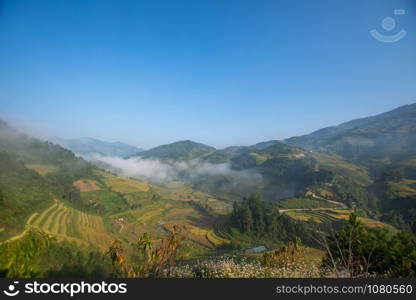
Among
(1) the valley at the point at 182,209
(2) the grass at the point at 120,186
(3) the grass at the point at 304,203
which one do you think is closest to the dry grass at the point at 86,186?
(1) the valley at the point at 182,209

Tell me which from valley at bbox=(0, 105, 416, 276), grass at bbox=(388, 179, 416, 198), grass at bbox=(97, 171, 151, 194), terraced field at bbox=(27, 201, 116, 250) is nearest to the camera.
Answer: terraced field at bbox=(27, 201, 116, 250)

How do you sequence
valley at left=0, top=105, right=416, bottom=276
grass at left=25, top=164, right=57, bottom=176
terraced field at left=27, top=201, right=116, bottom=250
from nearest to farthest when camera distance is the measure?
terraced field at left=27, top=201, right=116, bottom=250 < valley at left=0, top=105, right=416, bottom=276 < grass at left=25, top=164, right=57, bottom=176

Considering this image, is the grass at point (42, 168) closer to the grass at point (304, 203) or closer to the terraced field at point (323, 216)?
the grass at point (304, 203)

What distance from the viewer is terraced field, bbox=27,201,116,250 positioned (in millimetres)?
39562

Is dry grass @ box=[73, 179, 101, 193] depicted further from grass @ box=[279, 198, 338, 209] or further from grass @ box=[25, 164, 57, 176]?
grass @ box=[279, 198, 338, 209]

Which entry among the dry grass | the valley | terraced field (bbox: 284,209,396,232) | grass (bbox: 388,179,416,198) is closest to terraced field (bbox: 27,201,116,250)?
the valley

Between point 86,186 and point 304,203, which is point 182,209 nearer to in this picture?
Answer: point 86,186

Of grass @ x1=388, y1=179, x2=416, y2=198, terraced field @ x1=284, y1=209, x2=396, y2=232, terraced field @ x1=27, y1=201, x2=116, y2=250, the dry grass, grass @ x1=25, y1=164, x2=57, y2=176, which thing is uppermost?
grass @ x1=25, y1=164, x2=57, y2=176

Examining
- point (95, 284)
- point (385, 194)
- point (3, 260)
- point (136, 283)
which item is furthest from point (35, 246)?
point (385, 194)

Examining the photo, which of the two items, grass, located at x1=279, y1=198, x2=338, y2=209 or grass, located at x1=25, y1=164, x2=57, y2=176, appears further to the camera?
grass, located at x1=25, y1=164, x2=57, y2=176

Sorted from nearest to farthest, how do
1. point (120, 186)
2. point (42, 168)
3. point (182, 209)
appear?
point (182, 209), point (42, 168), point (120, 186)

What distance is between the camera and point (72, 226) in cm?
4519

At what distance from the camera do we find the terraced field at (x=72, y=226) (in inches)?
1558

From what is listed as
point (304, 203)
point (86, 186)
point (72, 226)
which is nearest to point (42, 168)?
point (86, 186)
